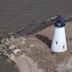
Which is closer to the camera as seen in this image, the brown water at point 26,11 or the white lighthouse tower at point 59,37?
the white lighthouse tower at point 59,37

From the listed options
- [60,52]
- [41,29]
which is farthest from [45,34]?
[60,52]

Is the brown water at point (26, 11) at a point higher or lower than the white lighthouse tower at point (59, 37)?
higher

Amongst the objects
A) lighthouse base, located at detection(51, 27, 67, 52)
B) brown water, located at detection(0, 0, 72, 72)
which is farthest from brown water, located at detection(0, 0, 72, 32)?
lighthouse base, located at detection(51, 27, 67, 52)

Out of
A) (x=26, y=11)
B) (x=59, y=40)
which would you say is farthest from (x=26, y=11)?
(x=59, y=40)

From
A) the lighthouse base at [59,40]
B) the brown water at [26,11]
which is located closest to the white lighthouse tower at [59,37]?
the lighthouse base at [59,40]

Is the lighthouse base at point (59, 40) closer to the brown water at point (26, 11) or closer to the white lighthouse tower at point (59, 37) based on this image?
the white lighthouse tower at point (59, 37)

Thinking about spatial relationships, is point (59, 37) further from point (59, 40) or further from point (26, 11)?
point (26, 11)

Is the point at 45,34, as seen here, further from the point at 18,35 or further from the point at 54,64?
the point at 54,64

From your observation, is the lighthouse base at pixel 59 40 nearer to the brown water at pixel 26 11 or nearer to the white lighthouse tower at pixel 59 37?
the white lighthouse tower at pixel 59 37
